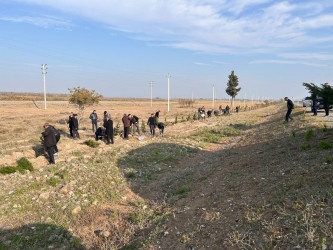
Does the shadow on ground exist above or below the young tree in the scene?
below

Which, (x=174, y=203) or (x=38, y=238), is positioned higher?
(x=174, y=203)

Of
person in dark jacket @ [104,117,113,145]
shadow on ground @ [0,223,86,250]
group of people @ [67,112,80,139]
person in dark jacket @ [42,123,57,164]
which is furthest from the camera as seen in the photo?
group of people @ [67,112,80,139]

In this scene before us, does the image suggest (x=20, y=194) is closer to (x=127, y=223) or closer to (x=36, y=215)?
(x=36, y=215)

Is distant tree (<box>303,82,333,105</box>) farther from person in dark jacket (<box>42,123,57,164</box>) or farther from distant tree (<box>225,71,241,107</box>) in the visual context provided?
distant tree (<box>225,71,241,107</box>)

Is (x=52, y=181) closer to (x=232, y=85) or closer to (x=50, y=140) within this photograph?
(x=50, y=140)

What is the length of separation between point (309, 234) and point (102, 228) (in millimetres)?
4185

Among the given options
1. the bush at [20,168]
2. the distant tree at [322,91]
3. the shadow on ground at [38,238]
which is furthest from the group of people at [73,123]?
the distant tree at [322,91]

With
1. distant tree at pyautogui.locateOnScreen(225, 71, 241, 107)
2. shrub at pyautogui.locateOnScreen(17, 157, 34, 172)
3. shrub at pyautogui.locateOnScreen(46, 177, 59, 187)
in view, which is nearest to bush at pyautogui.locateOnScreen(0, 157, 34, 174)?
shrub at pyautogui.locateOnScreen(17, 157, 34, 172)

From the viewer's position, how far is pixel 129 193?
26.3ft

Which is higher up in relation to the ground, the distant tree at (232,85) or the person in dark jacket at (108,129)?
the distant tree at (232,85)

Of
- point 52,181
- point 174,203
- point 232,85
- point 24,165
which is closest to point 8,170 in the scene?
point 24,165

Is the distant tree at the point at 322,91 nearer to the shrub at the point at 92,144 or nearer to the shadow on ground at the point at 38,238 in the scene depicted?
the shadow on ground at the point at 38,238

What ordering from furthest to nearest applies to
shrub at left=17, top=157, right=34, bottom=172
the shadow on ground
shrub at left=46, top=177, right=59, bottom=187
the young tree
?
the young tree → shrub at left=17, top=157, right=34, bottom=172 → shrub at left=46, top=177, right=59, bottom=187 → the shadow on ground

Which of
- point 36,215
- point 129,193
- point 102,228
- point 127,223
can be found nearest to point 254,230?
point 127,223
